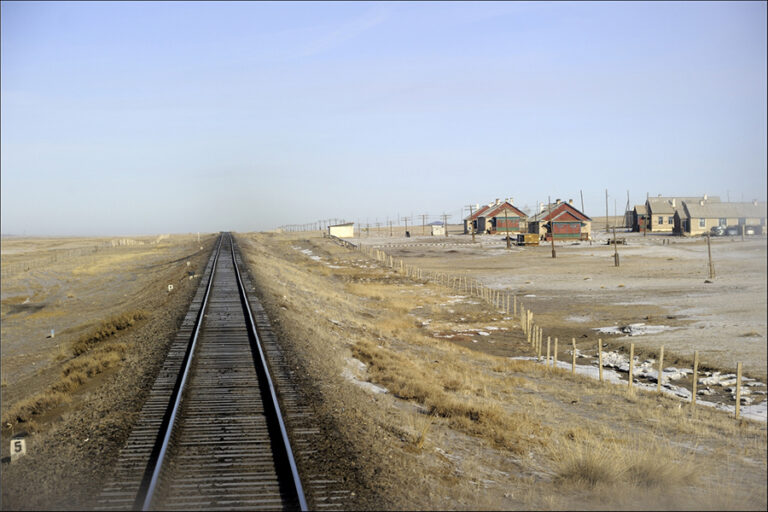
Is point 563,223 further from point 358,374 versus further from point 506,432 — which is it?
point 506,432

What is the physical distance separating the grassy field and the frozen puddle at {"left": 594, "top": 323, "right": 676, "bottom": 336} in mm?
5030

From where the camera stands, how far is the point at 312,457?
9312 mm

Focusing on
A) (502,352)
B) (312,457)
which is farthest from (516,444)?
(502,352)

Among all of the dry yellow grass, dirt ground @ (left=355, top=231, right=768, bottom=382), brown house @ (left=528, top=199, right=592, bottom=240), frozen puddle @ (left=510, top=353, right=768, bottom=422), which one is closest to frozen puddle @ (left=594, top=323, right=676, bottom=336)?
dirt ground @ (left=355, top=231, right=768, bottom=382)

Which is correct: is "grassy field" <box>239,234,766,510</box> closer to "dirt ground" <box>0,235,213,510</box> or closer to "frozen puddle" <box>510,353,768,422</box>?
"frozen puddle" <box>510,353,768,422</box>

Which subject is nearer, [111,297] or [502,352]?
[502,352]

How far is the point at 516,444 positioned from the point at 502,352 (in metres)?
13.7

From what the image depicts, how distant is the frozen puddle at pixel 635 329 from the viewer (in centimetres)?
2622

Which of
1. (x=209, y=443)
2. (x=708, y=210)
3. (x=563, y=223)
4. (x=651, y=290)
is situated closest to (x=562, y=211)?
(x=563, y=223)

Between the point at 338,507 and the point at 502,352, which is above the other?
the point at 338,507

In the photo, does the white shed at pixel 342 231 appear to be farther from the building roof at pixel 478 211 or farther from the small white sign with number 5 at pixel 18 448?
the small white sign with number 5 at pixel 18 448

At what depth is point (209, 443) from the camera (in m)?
9.89

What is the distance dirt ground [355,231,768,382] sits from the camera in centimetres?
2264

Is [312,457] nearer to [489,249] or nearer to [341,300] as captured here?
[341,300]
